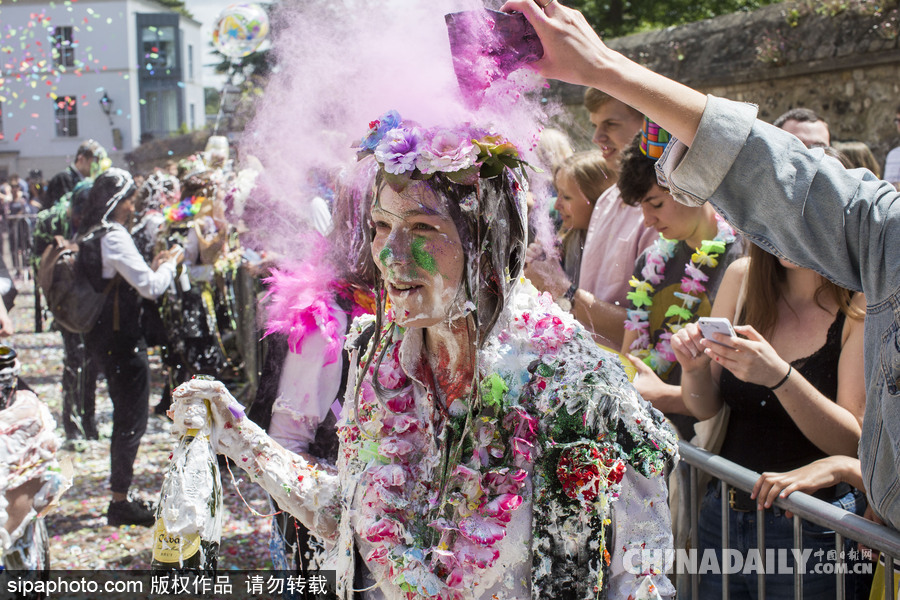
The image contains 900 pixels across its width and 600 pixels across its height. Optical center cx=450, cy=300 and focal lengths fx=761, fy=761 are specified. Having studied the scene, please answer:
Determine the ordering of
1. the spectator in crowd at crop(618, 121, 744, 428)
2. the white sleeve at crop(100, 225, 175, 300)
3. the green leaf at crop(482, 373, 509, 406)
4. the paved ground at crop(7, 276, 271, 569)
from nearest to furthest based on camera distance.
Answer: the green leaf at crop(482, 373, 509, 406) < the spectator in crowd at crop(618, 121, 744, 428) < the paved ground at crop(7, 276, 271, 569) < the white sleeve at crop(100, 225, 175, 300)

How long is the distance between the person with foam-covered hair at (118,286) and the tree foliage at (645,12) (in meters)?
17.1

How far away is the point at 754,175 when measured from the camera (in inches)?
50.5

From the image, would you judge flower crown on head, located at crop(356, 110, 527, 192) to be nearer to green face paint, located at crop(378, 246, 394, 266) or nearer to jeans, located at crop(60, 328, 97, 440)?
green face paint, located at crop(378, 246, 394, 266)

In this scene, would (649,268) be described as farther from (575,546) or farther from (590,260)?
(575,546)

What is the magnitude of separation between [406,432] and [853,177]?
1.02 metres

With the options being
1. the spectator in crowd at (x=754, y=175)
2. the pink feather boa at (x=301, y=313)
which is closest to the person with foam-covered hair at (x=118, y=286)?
the pink feather boa at (x=301, y=313)

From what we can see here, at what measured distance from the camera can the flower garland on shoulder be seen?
9.95 ft

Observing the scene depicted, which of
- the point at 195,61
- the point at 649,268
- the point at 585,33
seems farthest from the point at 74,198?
the point at 195,61

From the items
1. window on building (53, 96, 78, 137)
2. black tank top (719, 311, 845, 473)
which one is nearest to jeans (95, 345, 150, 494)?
black tank top (719, 311, 845, 473)

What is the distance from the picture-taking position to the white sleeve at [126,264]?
518 centimetres

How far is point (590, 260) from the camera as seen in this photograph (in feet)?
12.1

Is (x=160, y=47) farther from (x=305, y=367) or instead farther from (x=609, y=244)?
(x=305, y=367)

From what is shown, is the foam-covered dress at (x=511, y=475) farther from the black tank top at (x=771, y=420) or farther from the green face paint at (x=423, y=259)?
the black tank top at (x=771, y=420)

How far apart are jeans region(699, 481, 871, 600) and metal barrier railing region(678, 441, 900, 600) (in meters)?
0.04
